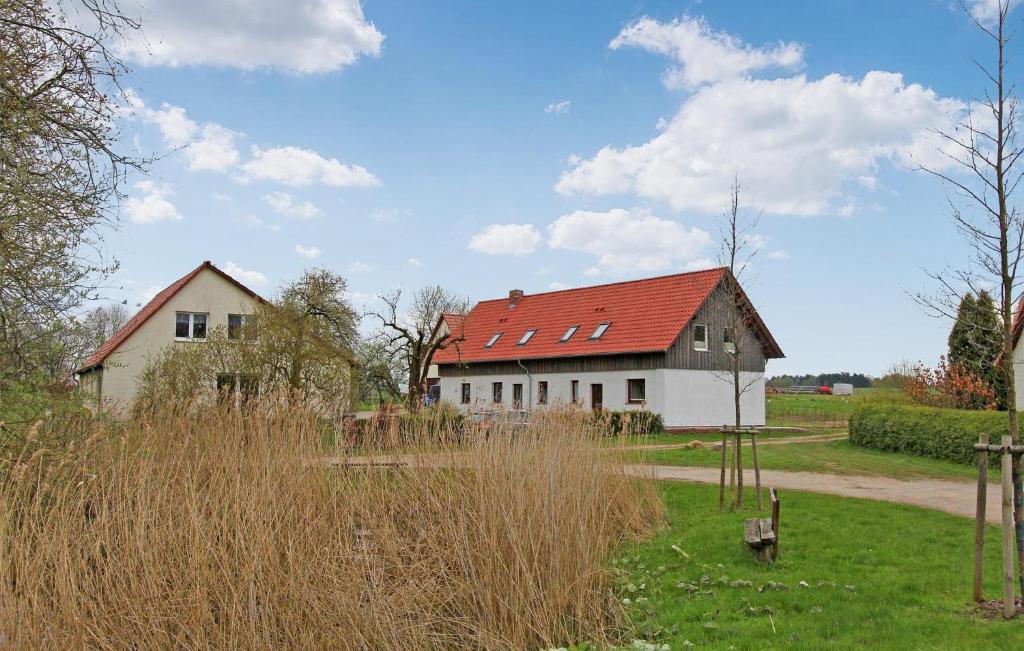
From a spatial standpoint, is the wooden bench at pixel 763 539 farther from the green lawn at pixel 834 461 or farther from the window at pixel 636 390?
the window at pixel 636 390

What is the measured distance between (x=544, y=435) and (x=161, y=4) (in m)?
5.02

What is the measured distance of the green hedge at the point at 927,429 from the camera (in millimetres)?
15539

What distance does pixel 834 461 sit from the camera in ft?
52.2

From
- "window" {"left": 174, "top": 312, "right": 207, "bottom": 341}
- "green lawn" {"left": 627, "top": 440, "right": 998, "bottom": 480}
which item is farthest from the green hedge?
"window" {"left": 174, "top": 312, "right": 207, "bottom": 341}

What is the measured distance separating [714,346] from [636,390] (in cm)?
354

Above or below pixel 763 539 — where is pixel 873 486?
below

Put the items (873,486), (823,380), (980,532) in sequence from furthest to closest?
(823,380)
(873,486)
(980,532)

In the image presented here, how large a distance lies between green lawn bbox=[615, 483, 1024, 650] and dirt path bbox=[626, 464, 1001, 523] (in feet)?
2.97

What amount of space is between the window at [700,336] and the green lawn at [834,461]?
9.00 m

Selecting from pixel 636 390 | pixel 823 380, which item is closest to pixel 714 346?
pixel 636 390

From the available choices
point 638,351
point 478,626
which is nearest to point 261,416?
point 478,626

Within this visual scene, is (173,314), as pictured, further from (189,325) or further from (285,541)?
(285,541)

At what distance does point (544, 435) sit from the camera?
7219 mm

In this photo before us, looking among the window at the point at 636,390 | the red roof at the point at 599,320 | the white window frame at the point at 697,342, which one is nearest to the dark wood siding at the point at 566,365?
the red roof at the point at 599,320
